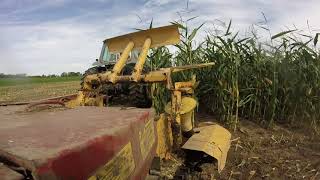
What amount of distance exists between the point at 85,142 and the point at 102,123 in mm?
507

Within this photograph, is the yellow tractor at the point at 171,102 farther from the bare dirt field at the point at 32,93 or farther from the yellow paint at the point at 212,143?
the bare dirt field at the point at 32,93

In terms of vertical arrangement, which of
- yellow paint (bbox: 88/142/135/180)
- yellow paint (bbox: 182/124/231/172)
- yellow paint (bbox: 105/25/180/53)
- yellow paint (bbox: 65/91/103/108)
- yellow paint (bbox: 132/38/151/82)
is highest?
yellow paint (bbox: 105/25/180/53)

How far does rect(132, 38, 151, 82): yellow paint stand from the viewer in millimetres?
4457

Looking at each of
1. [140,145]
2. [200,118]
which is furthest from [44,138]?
[200,118]

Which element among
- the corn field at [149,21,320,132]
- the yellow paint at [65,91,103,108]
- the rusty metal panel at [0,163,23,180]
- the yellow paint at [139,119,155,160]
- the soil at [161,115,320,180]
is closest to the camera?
the rusty metal panel at [0,163,23,180]

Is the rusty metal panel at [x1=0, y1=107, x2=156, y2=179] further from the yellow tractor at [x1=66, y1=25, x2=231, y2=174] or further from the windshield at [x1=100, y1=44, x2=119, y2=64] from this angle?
the windshield at [x1=100, y1=44, x2=119, y2=64]

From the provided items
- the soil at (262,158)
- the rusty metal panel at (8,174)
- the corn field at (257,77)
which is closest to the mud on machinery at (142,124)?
the rusty metal panel at (8,174)

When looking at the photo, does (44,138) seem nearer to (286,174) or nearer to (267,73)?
(286,174)

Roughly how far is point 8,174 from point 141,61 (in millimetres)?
3200

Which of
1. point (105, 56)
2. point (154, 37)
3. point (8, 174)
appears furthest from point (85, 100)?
point (105, 56)

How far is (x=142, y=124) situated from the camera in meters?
2.79

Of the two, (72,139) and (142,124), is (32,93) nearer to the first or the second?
(142,124)

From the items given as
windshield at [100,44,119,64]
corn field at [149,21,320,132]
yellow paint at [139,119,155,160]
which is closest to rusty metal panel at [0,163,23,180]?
yellow paint at [139,119,155,160]

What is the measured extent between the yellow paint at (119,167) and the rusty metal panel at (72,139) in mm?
22
